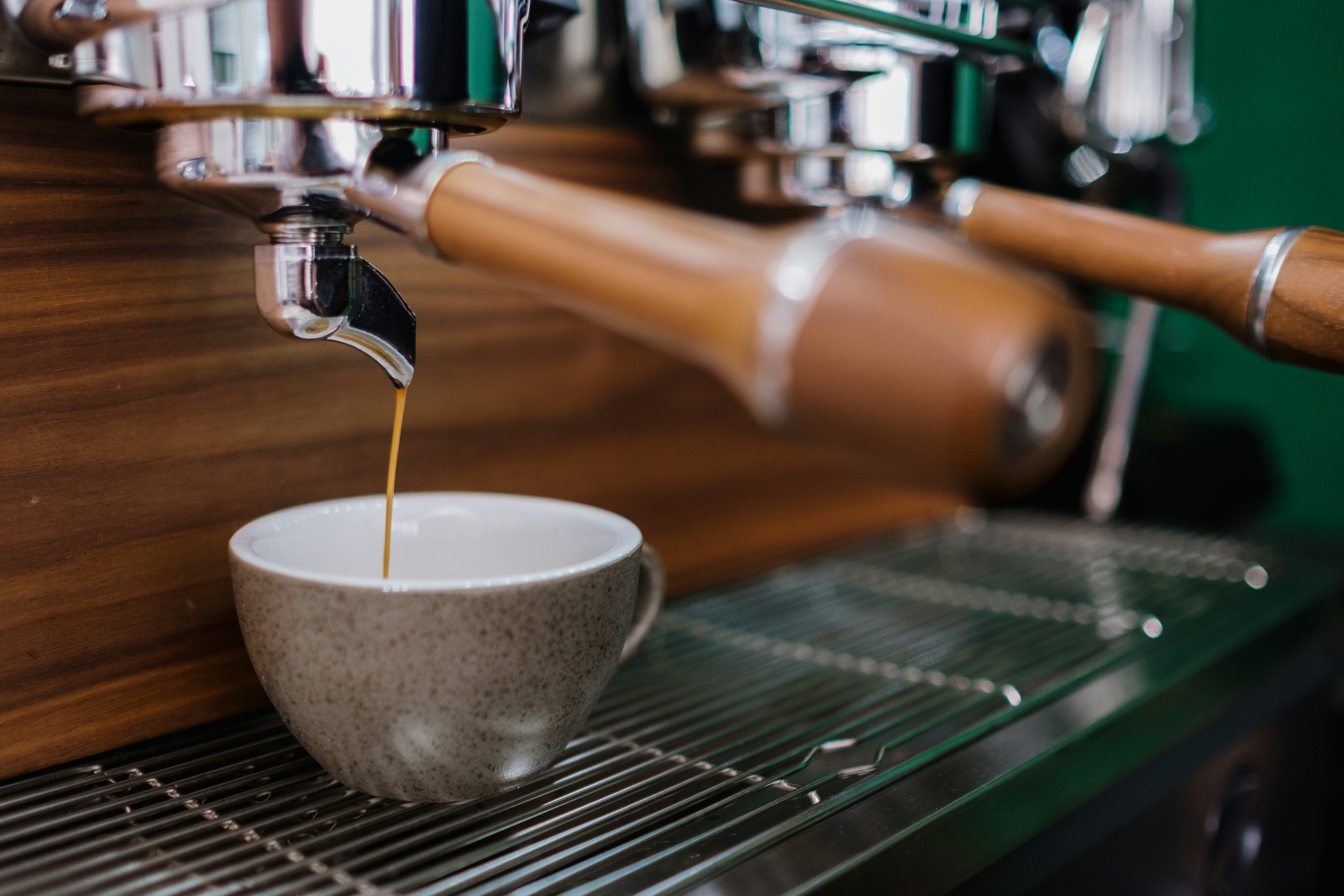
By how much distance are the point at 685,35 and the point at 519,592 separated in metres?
0.27

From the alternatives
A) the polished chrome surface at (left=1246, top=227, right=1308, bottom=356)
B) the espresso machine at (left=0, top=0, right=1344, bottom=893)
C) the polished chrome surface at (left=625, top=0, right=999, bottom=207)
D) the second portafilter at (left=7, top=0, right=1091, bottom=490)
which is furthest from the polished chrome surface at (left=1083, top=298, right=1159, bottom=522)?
the second portafilter at (left=7, top=0, right=1091, bottom=490)

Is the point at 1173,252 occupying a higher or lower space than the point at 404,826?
higher

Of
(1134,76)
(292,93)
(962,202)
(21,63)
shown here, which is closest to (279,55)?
(292,93)

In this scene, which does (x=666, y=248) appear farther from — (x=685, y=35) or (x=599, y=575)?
(x=685, y=35)

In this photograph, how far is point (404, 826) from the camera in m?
0.34

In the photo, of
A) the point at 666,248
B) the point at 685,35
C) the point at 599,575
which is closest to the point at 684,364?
the point at 685,35

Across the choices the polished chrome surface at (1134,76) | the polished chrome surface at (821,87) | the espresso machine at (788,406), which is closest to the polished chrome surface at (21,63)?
the espresso machine at (788,406)

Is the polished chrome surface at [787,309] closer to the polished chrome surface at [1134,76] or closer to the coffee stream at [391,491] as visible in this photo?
the coffee stream at [391,491]

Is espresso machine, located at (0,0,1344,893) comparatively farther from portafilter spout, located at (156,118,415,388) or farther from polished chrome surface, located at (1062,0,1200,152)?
polished chrome surface, located at (1062,0,1200,152)

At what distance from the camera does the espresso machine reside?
194 mm

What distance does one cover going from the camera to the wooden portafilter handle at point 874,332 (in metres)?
0.17

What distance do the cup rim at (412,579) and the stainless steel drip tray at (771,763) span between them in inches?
3.1

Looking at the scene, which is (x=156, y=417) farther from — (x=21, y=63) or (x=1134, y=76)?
(x=1134, y=76)

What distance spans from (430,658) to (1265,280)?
0.26 metres
